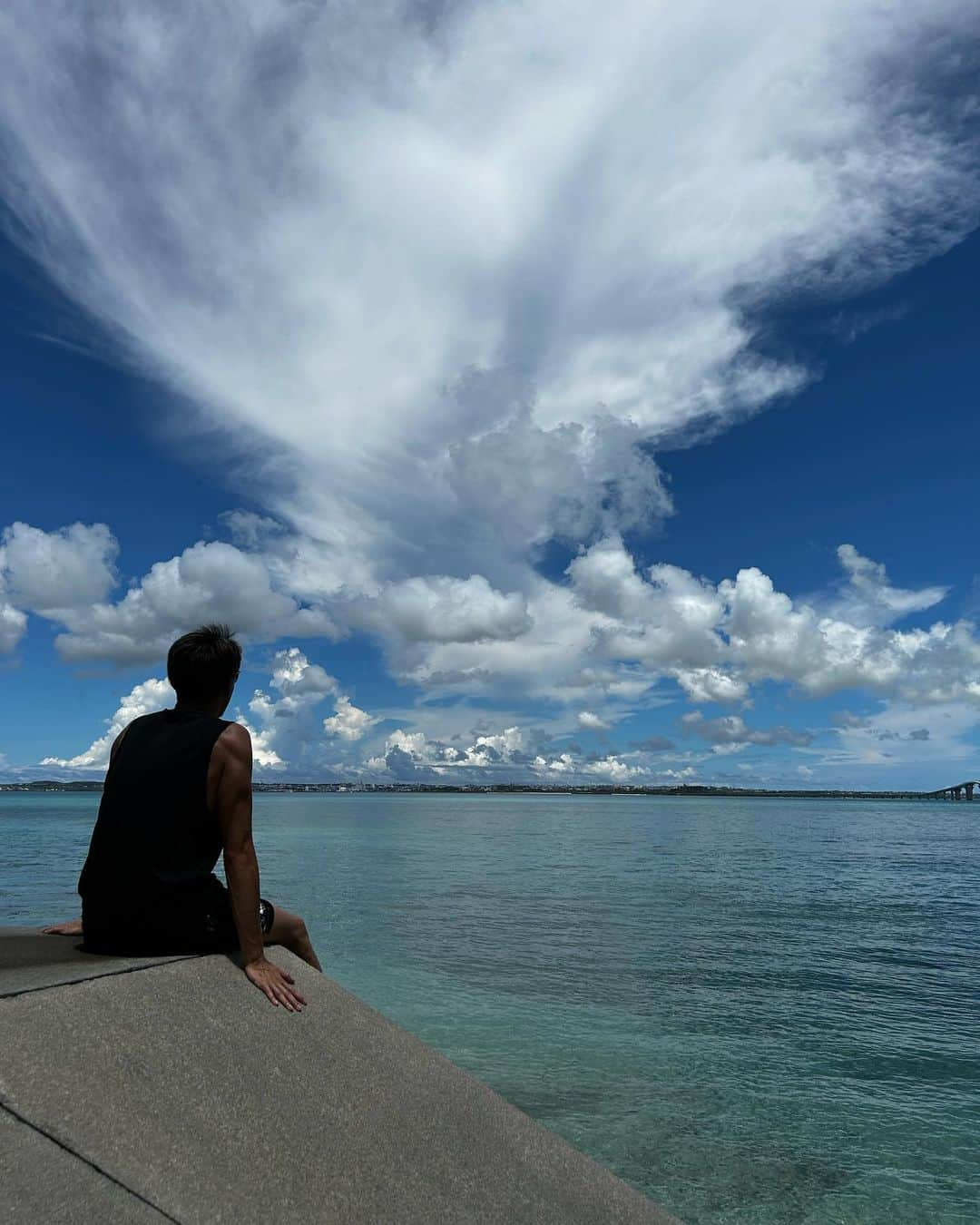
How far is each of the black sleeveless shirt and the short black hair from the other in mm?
372

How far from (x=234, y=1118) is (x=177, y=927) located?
1244 mm

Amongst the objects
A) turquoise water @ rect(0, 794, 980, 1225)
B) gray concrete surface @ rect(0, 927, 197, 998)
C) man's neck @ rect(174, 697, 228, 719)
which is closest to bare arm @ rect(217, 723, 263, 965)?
gray concrete surface @ rect(0, 927, 197, 998)

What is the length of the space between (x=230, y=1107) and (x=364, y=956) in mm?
15470

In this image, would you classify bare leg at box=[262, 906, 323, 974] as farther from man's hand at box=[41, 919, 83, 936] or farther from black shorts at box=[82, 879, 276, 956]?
man's hand at box=[41, 919, 83, 936]

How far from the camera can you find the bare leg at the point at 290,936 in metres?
5.24

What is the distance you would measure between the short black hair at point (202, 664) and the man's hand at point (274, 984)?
1.54m

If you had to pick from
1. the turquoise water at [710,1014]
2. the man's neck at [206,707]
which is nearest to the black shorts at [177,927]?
the man's neck at [206,707]

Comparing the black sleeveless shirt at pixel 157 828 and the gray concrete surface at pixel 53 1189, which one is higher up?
the black sleeveless shirt at pixel 157 828

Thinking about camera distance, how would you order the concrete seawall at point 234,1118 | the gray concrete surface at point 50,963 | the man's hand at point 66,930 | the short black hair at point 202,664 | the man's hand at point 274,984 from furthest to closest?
the man's hand at point 66,930 < the short black hair at point 202,664 < the man's hand at point 274,984 < the gray concrete surface at point 50,963 < the concrete seawall at point 234,1118

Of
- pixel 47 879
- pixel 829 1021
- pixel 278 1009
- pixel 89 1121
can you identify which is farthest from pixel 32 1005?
pixel 47 879

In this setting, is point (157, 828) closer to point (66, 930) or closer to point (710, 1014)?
point (66, 930)

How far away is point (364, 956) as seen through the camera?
1811 cm

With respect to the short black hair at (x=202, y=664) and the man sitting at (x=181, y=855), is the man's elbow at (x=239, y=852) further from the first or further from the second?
the short black hair at (x=202, y=664)

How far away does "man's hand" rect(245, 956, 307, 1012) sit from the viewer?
4473 millimetres
